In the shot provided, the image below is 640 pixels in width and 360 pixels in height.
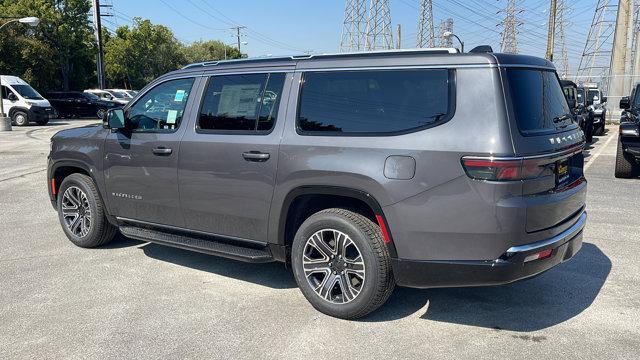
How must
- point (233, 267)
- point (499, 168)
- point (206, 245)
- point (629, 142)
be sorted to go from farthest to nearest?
point (629, 142) < point (233, 267) < point (206, 245) < point (499, 168)

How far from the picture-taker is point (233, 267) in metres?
5.17

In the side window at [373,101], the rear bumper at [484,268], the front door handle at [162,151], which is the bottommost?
the rear bumper at [484,268]

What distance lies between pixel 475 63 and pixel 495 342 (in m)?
1.86

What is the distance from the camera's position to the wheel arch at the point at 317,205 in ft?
12.0

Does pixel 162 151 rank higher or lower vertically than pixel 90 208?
higher

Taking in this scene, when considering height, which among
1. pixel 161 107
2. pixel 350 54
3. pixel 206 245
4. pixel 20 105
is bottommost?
pixel 206 245

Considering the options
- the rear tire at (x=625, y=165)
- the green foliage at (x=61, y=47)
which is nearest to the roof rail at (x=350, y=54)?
the rear tire at (x=625, y=165)

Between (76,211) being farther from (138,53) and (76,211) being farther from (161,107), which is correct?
(138,53)

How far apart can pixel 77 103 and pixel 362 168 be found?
29.7 metres

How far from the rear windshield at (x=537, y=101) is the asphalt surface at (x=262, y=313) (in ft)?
4.69

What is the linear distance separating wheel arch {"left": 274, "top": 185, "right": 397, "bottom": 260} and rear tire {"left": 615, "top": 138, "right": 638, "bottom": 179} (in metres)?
7.69

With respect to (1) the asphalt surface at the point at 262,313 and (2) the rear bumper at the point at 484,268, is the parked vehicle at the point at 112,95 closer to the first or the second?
(1) the asphalt surface at the point at 262,313

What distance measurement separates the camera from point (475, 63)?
3414 mm

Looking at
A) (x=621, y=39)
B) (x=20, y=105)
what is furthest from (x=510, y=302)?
(x=621, y=39)
